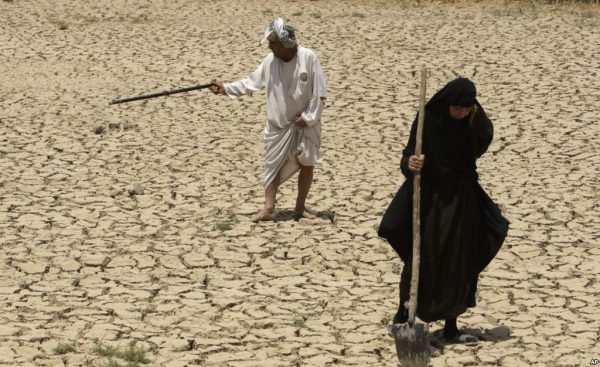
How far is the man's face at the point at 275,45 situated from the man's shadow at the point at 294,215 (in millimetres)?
1211

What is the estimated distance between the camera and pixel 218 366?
6707 millimetres

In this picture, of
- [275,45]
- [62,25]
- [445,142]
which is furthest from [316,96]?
[62,25]

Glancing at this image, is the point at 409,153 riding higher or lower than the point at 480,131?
lower

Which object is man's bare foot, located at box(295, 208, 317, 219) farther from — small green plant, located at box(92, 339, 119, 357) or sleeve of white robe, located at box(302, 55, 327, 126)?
small green plant, located at box(92, 339, 119, 357)

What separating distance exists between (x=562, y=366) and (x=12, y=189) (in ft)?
16.4

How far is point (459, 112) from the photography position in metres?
6.79

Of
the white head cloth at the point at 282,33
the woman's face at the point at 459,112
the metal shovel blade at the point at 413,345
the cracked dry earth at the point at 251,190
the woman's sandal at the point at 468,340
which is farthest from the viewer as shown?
the white head cloth at the point at 282,33

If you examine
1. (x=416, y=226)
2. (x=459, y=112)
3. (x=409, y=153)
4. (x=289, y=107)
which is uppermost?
(x=459, y=112)

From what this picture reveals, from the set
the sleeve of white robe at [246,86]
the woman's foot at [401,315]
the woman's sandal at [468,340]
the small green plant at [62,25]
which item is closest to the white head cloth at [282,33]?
the sleeve of white robe at [246,86]

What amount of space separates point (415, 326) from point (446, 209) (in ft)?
2.26

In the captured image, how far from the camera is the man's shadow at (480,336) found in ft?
23.0

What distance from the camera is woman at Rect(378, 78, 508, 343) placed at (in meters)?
6.85

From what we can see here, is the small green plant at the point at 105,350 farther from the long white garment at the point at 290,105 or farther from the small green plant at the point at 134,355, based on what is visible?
the long white garment at the point at 290,105

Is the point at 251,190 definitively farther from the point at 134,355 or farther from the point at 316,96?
the point at 134,355
